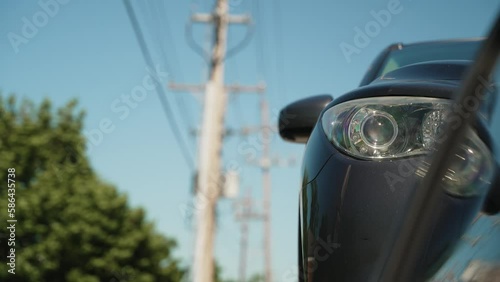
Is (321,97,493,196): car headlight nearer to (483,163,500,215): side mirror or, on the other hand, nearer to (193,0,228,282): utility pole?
(483,163,500,215): side mirror

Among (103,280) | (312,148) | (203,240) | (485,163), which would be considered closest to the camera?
(485,163)

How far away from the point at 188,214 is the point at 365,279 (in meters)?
10.9

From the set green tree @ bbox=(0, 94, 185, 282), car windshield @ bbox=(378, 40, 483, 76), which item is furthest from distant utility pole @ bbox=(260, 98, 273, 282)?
car windshield @ bbox=(378, 40, 483, 76)

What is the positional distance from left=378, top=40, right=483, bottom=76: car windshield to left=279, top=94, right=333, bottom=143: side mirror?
0.43 metres

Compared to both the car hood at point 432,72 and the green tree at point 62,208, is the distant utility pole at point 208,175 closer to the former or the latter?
the green tree at point 62,208

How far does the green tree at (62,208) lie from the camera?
15664mm

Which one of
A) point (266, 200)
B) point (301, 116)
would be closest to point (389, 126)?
point (301, 116)

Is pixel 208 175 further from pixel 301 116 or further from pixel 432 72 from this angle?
pixel 432 72

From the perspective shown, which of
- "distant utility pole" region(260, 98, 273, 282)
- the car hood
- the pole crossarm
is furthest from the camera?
"distant utility pole" region(260, 98, 273, 282)

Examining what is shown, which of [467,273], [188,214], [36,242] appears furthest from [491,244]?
[36,242]

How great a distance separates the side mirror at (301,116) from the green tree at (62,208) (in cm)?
1290

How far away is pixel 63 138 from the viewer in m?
18.7

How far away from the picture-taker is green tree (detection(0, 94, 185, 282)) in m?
15.7

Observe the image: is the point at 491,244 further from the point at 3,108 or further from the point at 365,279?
the point at 3,108
